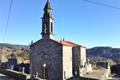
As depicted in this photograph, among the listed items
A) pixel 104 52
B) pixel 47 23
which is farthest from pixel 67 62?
pixel 104 52

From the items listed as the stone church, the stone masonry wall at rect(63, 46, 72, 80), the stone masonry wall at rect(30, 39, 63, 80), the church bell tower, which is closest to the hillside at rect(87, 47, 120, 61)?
the stone masonry wall at rect(63, 46, 72, 80)

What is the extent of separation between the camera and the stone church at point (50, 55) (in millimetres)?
37219

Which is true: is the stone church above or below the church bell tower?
below

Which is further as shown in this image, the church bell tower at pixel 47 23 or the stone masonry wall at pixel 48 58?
the stone masonry wall at pixel 48 58

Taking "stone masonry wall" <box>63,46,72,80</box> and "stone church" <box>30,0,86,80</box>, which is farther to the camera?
"stone masonry wall" <box>63,46,72,80</box>

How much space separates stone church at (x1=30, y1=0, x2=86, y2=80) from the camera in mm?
37219

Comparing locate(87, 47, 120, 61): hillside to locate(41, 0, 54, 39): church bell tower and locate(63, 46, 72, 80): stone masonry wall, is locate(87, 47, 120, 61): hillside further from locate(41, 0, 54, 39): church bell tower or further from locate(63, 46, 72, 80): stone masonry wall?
locate(41, 0, 54, 39): church bell tower

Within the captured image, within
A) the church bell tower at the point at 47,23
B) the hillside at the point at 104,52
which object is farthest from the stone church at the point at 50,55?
the hillside at the point at 104,52

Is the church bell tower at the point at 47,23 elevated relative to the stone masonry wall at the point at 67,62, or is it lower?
elevated

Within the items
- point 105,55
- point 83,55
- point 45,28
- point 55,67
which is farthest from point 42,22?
point 105,55

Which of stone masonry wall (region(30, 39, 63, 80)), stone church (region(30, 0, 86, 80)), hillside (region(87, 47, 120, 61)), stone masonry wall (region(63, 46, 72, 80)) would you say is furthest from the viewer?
hillside (region(87, 47, 120, 61))

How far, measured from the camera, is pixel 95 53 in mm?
170750

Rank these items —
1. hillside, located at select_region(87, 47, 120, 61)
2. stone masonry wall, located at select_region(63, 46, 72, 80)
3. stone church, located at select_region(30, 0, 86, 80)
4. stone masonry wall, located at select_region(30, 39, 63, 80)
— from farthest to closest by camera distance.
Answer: hillside, located at select_region(87, 47, 120, 61)
stone masonry wall, located at select_region(63, 46, 72, 80)
stone masonry wall, located at select_region(30, 39, 63, 80)
stone church, located at select_region(30, 0, 86, 80)

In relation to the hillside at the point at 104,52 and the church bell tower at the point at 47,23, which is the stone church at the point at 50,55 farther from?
the hillside at the point at 104,52
